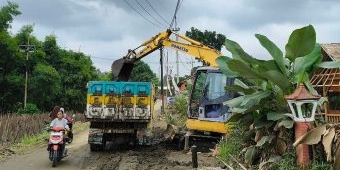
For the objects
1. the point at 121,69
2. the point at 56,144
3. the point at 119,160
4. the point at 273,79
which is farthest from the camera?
the point at 121,69

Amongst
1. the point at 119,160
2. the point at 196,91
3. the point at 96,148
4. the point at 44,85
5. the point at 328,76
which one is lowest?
the point at 119,160

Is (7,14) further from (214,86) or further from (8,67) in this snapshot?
(214,86)

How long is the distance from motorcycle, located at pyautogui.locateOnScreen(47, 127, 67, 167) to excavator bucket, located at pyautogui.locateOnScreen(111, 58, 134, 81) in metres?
4.83

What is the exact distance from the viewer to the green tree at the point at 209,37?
156 feet

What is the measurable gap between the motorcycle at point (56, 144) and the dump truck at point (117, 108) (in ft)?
7.94

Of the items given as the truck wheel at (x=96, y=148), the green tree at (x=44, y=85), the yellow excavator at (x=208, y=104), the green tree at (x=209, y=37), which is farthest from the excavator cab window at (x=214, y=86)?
the green tree at (x=209, y=37)

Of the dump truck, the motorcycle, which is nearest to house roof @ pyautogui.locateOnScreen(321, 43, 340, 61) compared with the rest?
the dump truck

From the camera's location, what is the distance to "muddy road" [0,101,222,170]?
11641 mm

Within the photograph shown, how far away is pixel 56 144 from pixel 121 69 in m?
5.34

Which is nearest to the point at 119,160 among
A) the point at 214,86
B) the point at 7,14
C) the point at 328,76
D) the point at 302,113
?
the point at 214,86

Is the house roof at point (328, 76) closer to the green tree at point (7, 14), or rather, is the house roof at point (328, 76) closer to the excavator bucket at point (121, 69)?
the excavator bucket at point (121, 69)

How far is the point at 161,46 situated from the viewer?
57.0 feet

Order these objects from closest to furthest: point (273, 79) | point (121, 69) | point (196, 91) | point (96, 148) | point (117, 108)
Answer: point (273, 79) → point (196, 91) → point (117, 108) → point (96, 148) → point (121, 69)

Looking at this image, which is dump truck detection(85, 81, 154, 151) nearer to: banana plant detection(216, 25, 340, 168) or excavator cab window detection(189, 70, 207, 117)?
excavator cab window detection(189, 70, 207, 117)
